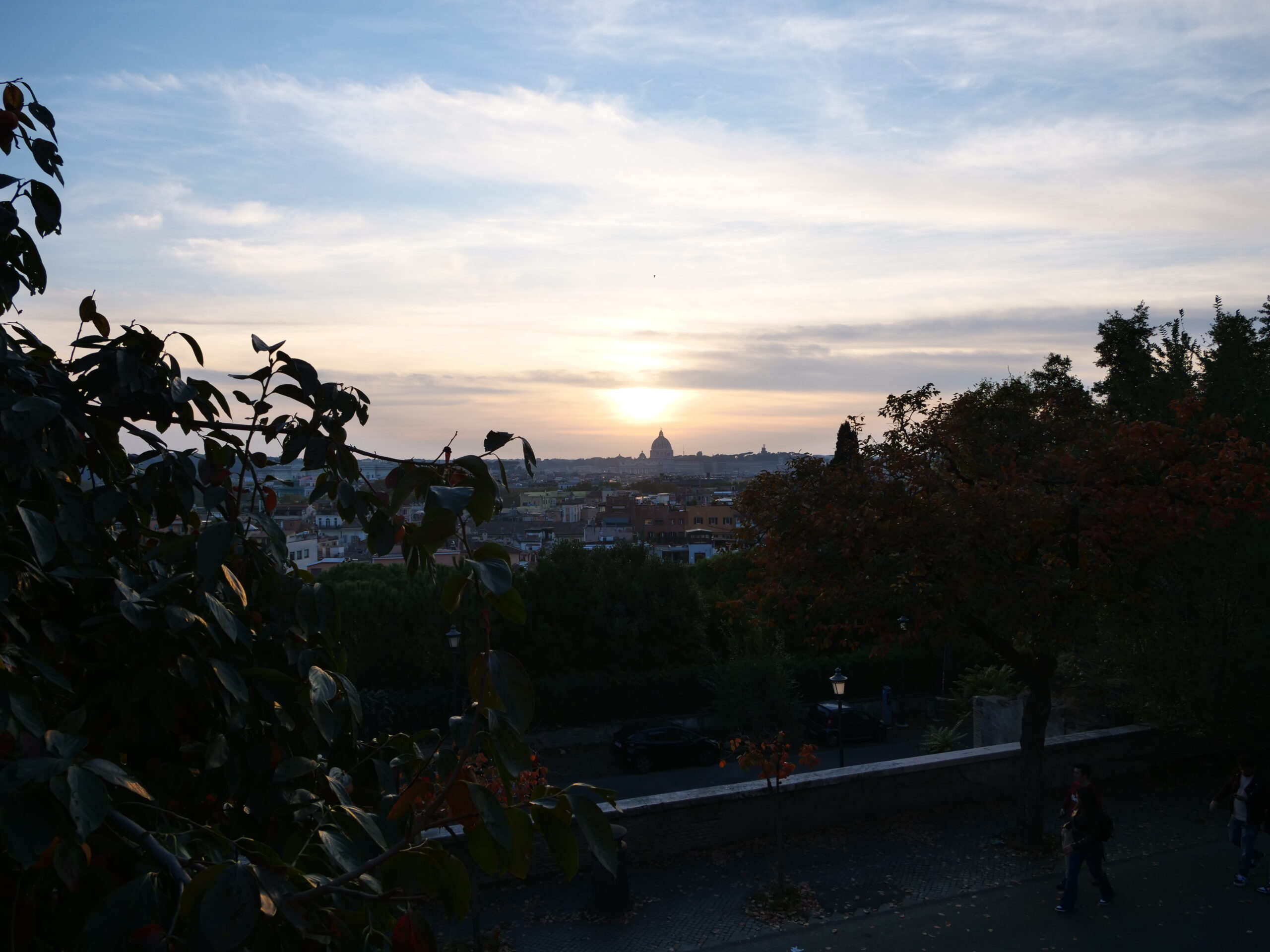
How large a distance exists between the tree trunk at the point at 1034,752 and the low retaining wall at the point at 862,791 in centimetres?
104

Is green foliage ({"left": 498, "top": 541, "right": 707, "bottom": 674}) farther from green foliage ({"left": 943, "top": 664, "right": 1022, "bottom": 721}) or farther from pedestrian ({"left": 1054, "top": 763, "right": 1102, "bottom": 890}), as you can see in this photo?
pedestrian ({"left": 1054, "top": 763, "right": 1102, "bottom": 890})

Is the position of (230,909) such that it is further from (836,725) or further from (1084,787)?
(836,725)

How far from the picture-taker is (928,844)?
11.4m

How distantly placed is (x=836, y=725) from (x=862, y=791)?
15.0 meters

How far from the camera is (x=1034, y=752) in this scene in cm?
1159

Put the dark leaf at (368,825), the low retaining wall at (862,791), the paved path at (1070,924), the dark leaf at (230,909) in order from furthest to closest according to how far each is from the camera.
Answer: the low retaining wall at (862,791) → the paved path at (1070,924) → the dark leaf at (368,825) → the dark leaf at (230,909)

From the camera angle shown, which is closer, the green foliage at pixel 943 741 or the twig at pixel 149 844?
the twig at pixel 149 844

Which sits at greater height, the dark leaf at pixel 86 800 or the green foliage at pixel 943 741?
the dark leaf at pixel 86 800

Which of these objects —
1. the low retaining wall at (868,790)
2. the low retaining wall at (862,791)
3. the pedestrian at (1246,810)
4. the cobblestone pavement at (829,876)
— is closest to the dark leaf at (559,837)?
the cobblestone pavement at (829,876)

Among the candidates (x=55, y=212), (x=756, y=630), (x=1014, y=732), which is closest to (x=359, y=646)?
(x=756, y=630)

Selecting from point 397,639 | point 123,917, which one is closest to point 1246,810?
point 123,917

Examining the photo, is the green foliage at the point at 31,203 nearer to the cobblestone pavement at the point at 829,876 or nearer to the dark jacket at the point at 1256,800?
the cobblestone pavement at the point at 829,876

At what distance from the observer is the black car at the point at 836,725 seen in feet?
86.9

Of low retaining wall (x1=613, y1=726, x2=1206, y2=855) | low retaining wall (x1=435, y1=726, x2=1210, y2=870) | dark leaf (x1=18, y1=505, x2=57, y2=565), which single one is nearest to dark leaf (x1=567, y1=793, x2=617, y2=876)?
dark leaf (x1=18, y1=505, x2=57, y2=565)
